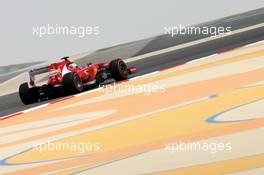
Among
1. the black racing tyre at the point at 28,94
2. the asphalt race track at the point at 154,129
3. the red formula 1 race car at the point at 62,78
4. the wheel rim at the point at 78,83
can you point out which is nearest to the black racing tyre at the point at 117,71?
the red formula 1 race car at the point at 62,78

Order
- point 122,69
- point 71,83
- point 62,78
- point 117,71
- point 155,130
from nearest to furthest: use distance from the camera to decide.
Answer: point 155,130 → point 71,83 → point 62,78 → point 117,71 → point 122,69

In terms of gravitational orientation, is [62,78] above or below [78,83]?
above

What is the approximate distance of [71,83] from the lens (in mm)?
11883

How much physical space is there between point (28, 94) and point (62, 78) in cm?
99

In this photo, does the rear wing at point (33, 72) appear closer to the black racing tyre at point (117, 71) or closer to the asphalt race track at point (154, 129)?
the asphalt race track at point (154, 129)

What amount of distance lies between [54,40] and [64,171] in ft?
59.6

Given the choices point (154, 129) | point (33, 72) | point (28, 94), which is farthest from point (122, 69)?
point (154, 129)

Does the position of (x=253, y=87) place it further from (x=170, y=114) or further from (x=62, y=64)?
(x=62, y=64)

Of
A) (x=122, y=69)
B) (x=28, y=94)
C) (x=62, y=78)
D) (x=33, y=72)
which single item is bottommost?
(x=28, y=94)

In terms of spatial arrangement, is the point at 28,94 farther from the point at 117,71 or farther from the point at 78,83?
the point at 117,71

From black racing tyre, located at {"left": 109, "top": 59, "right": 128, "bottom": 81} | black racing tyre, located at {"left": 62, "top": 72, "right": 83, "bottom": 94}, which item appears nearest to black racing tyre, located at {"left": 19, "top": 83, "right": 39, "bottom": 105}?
black racing tyre, located at {"left": 62, "top": 72, "right": 83, "bottom": 94}

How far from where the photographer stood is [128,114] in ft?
25.1

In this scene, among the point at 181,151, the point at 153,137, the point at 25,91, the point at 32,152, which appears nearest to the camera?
the point at 181,151

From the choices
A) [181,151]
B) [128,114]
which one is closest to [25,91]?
[128,114]
